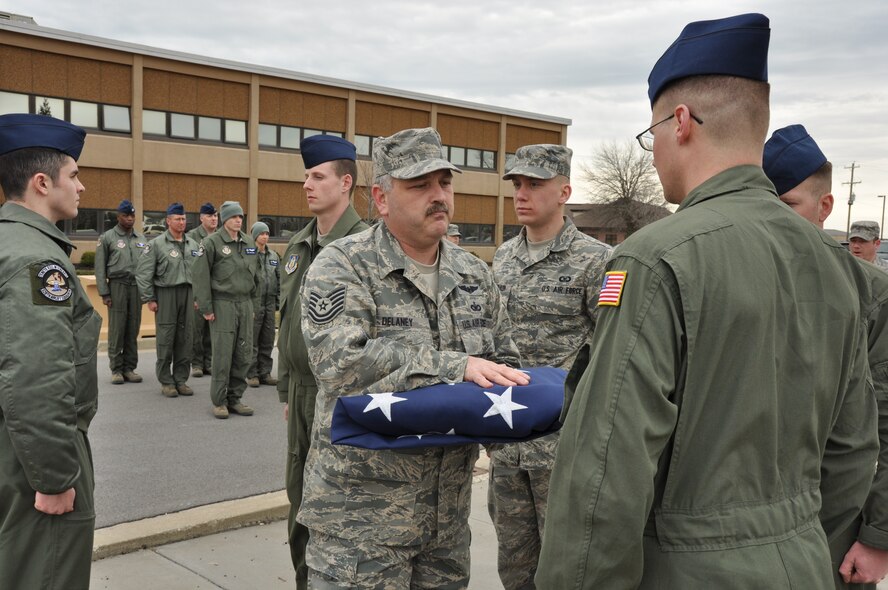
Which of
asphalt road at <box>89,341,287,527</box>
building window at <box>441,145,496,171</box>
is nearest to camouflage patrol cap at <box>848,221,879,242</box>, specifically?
asphalt road at <box>89,341,287,527</box>

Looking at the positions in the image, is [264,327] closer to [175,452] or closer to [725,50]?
[175,452]

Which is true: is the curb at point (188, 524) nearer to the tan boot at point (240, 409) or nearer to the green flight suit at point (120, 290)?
the tan boot at point (240, 409)

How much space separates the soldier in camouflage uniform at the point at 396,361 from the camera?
2.70 meters

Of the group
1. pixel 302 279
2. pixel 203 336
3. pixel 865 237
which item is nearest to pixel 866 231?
pixel 865 237

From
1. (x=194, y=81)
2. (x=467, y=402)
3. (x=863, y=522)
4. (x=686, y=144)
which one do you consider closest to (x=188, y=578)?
(x=467, y=402)

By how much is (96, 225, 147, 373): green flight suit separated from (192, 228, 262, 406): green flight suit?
2.50 meters

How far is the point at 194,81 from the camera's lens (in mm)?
32844

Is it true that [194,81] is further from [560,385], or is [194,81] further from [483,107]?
[560,385]

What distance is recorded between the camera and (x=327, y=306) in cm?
281

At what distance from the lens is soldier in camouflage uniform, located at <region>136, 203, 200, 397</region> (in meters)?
10.2

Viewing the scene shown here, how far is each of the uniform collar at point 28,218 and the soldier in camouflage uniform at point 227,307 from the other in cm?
592

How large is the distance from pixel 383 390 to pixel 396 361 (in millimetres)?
114

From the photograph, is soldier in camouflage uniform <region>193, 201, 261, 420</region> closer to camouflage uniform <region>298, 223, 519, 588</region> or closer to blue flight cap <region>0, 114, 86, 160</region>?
blue flight cap <region>0, 114, 86, 160</region>

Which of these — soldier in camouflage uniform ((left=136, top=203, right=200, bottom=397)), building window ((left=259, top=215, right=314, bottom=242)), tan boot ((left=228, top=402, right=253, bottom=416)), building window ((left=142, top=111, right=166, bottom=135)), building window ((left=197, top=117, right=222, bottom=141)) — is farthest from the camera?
building window ((left=259, top=215, right=314, bottom=242))
